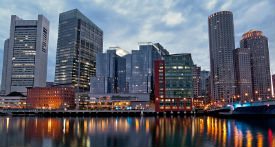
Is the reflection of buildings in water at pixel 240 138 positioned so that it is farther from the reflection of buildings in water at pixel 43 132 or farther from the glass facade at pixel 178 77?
the glass facade at pixel 178 77

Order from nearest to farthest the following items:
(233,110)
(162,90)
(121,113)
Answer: (233,110) → (121,113) → (162,90)

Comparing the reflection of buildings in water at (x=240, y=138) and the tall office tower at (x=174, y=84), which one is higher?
the tall office tower at (x=174, y=84)

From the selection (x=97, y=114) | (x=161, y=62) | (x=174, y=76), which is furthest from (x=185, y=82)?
(x=97, y=114)

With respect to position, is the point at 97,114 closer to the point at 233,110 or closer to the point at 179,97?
the point at 179,97

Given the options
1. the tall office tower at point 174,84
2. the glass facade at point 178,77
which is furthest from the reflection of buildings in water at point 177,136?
the glass facade at point 178,77

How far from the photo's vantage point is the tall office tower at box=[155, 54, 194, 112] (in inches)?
6949

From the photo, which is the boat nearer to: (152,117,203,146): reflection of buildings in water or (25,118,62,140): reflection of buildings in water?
(152,117,203,146): reflection of buildings in water

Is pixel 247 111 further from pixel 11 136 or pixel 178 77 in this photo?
pixel 11 136

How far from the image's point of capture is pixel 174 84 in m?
182

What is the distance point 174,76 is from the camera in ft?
604

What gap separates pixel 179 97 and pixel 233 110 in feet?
138

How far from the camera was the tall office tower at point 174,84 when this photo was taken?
579 ft

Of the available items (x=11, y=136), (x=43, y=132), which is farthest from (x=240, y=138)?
(x=11, y=136)

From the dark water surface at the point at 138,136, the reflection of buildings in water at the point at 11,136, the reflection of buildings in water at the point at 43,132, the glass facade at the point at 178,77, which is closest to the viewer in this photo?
the dark water surface at the point at 138,136
